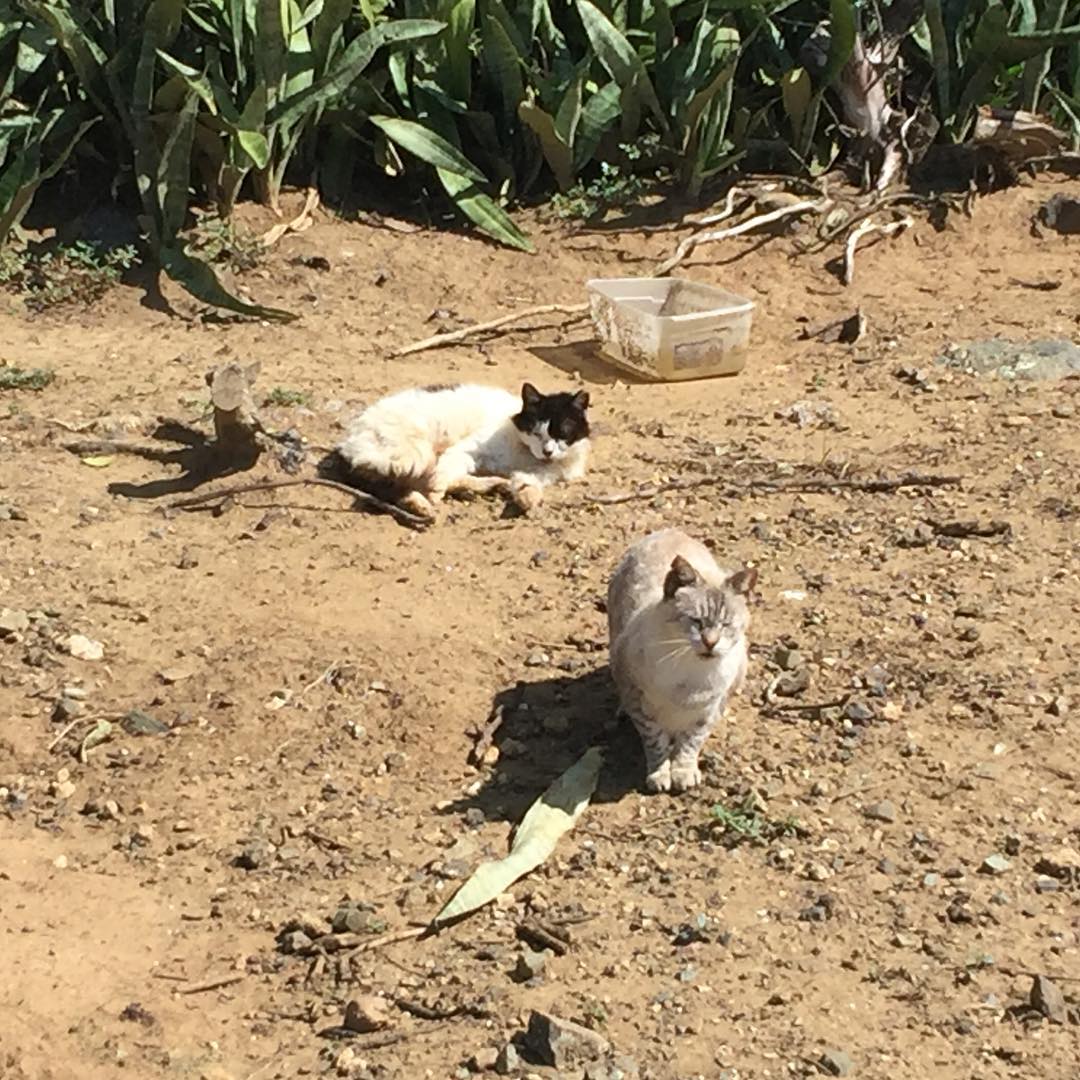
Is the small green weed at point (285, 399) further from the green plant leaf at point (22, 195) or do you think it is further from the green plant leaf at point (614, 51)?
the green plant leaf at point (614, 51)

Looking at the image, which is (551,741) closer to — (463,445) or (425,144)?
(463,445)

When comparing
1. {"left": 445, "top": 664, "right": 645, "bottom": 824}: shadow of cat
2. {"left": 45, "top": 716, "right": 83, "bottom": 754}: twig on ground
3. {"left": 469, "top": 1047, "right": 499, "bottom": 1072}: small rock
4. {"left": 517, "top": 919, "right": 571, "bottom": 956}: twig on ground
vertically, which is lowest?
{"left": 45, "top": 716, "right": 83, "bottom": 754}: twig on ground

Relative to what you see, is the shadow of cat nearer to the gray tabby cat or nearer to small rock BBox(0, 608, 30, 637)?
the gray tabby cat

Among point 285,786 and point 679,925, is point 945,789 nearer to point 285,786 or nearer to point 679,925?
point 679,925

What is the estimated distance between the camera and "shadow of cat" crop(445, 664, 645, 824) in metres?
4.27

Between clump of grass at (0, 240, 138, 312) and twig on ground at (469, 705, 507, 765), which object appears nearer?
twig on ground at (469, 705, 507, 765)

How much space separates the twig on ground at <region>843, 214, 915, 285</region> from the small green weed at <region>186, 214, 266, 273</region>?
269 cm

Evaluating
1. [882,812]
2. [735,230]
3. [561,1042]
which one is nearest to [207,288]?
[735,230]

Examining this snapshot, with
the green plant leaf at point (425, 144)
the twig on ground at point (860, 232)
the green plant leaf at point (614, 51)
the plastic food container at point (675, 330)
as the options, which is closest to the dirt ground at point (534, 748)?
the plastic food container at point (675, 330)

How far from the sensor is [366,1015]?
3.49 m

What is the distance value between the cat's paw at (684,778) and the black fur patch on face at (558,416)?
79.0 inches

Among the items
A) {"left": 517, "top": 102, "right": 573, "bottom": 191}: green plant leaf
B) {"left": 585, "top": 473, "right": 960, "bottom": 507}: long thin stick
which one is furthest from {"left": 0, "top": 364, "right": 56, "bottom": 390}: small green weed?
{"left": 517, "top": 102, "right": 573, "bottom": 191}: green plant leaf

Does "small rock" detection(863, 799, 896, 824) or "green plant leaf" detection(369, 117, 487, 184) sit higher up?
"green plant leaf" detection(369, 117, 487, 184)

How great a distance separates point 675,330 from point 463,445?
120 centimetres
